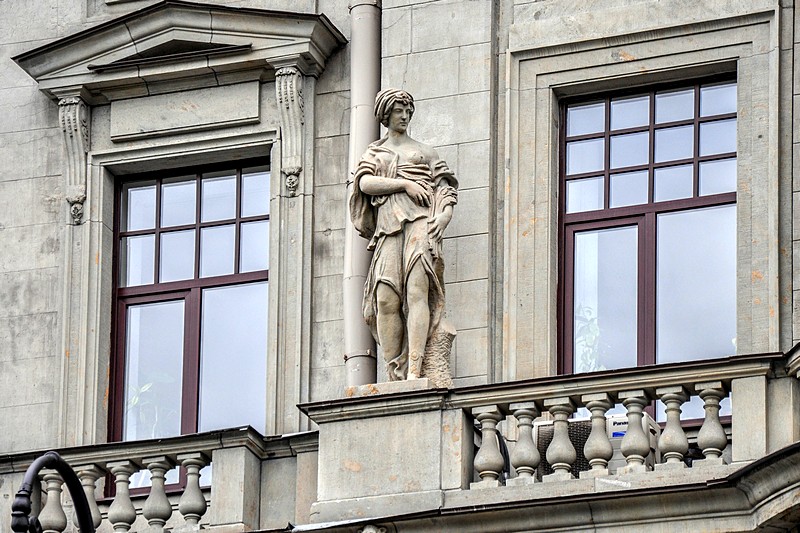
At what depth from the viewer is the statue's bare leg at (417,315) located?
19.5 m

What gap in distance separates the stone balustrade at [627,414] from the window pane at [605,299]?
53.7 inches

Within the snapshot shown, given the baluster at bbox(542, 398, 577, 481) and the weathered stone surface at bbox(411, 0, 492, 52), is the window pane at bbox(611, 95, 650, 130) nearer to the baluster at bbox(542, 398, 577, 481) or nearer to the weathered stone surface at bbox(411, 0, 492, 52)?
the weathered stone surface at bbox(411, 0, 492, 52)

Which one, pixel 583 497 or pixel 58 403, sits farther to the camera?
pixel 58 403

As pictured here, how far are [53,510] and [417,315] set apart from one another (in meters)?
3.15

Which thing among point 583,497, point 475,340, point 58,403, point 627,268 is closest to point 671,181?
point 627,268

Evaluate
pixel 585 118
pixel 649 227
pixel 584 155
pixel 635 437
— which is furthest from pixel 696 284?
pixel 635 437

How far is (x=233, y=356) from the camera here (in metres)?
21.6

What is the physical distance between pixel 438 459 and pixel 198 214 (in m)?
4.11

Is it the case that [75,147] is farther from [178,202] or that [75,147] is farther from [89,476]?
[89,476]

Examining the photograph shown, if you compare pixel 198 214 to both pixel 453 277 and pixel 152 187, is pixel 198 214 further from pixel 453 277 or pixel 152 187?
pixel 453 277

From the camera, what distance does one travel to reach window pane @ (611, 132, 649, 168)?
20.8m

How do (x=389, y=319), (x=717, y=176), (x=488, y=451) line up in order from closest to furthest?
(x=488, y=451), (x=389, y=319), (x=717, y=176)

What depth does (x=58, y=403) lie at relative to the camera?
21.6 m

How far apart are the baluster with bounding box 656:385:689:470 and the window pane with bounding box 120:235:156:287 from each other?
17.8 feet
